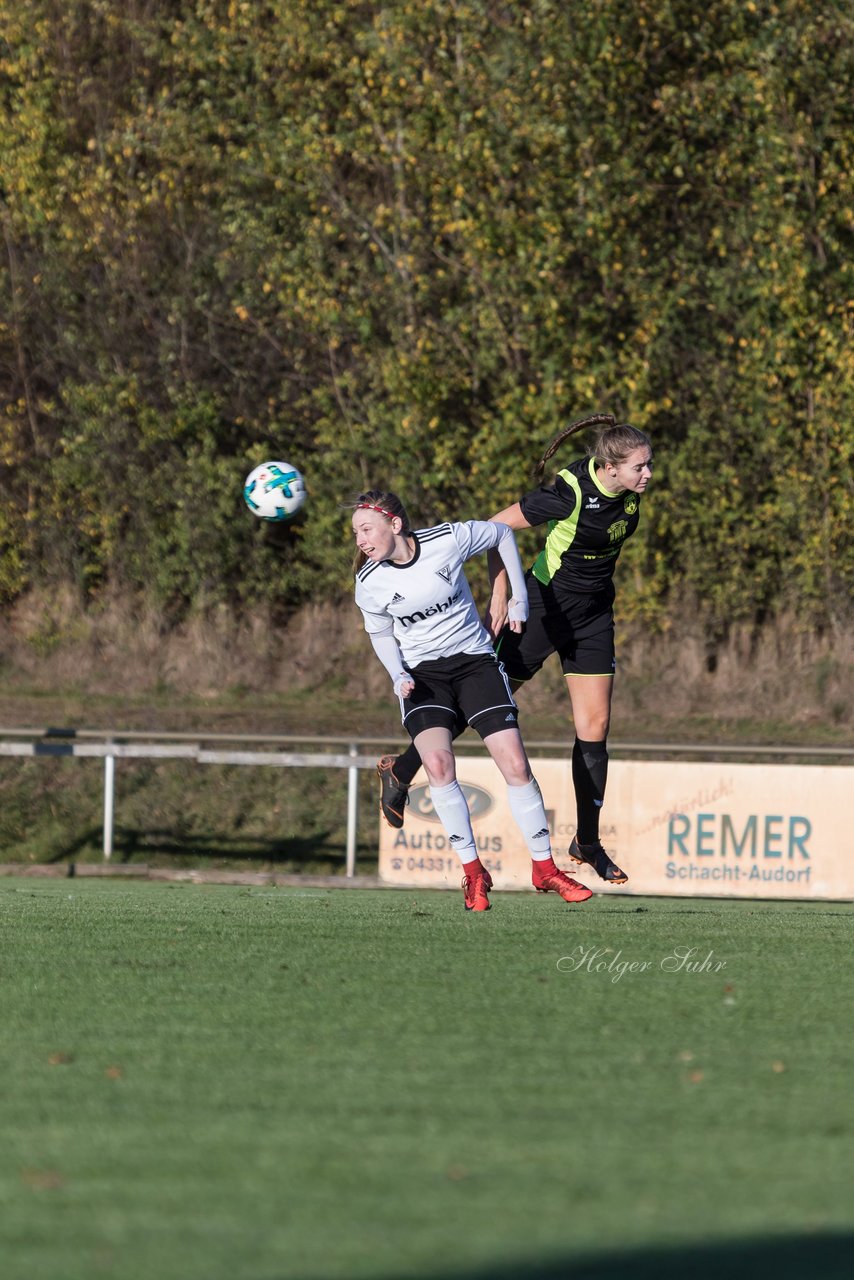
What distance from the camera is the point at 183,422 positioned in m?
21.7

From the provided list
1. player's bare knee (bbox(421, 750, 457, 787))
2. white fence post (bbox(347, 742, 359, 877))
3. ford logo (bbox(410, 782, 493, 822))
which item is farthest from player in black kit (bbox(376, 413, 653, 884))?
white fence post (bbox(347, 742, 359, 877))

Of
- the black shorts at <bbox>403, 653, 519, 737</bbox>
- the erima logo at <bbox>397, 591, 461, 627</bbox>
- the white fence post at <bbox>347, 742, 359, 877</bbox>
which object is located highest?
the erima logo at <bbox>397, 591, 461, 627</bbox>

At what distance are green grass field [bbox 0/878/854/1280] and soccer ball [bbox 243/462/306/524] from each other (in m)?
5.12

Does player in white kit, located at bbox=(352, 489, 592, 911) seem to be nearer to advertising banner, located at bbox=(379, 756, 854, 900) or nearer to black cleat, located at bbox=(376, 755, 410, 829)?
black cleat, located at bbox=(376, 755, 410, 829)

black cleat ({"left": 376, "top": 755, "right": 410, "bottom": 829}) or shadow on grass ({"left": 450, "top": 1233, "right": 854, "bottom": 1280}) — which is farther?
black cleat ({"left": 376, "top": 755, "right": 410, "bottom": 829})

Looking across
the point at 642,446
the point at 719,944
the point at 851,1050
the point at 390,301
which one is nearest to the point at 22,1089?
the point at 851,1050

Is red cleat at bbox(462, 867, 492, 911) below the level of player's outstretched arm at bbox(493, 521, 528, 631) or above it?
below

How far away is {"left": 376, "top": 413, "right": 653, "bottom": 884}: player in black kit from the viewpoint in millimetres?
8094

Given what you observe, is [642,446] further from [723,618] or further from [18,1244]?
[723,618]

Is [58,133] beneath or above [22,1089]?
above

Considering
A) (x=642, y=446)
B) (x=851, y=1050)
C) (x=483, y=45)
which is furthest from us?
(x=483, y=45)

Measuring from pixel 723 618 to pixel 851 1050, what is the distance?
51.0 ft

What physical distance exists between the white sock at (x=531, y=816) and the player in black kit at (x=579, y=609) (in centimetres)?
64

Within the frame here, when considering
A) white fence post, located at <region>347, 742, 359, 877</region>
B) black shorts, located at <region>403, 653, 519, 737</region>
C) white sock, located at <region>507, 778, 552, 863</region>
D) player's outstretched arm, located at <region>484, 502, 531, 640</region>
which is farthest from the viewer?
white fence post, located at <region>347, 742, 359, 877</region>
